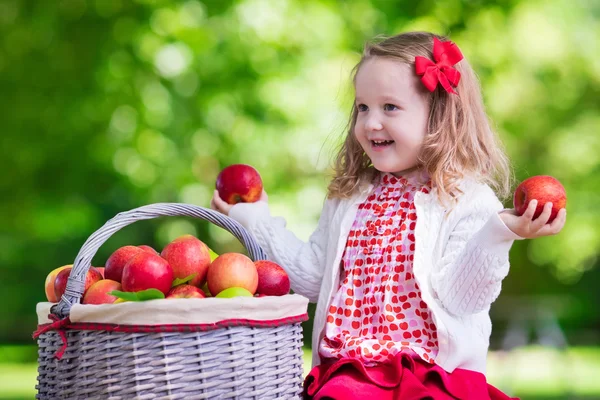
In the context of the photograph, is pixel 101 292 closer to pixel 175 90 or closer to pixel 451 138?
pixel 451 138

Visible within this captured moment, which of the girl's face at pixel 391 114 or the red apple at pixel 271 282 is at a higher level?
the girl's face at pixel 391 114

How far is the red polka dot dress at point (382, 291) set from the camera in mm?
2418

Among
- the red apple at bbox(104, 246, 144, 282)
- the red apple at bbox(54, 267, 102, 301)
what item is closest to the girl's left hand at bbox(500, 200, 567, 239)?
the red apple at bbox(104, 246, 144, 282)

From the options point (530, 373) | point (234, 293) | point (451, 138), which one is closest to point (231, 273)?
point (234, 293)

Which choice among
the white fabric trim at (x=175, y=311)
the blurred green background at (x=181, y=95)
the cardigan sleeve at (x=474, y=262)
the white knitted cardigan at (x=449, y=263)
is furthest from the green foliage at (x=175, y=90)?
the white fabric trim at (x=175, y=311)

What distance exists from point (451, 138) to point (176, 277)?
38.9 inches

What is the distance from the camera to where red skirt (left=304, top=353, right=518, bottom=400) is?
2.23m

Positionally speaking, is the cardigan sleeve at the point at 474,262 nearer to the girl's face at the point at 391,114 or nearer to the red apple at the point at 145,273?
the girl's face at the point at 391,114

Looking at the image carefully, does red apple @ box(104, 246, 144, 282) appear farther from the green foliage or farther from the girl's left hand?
the green foliage

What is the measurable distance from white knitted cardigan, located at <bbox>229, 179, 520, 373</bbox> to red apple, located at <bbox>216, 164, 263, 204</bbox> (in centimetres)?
23

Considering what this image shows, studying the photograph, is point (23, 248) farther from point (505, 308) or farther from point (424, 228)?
point (424, 228)

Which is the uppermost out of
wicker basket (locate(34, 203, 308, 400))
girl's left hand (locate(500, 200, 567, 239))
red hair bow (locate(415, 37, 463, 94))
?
red hair bow (locate(415, 37, 463, 94))

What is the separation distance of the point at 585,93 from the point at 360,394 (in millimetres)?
8842

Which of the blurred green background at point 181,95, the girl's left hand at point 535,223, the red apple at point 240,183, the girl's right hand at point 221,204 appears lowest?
the girl's left hand at point 535,223
